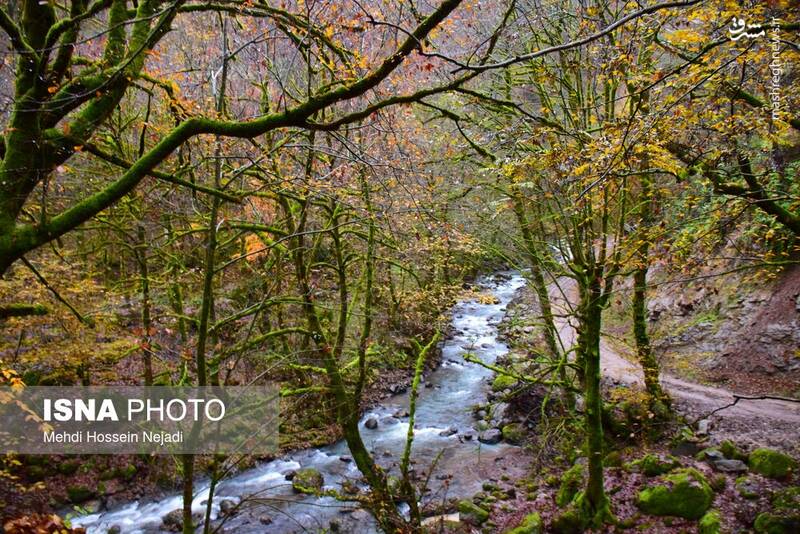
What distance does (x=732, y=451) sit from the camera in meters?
7.81

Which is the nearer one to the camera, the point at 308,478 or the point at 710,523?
the point at 710,523

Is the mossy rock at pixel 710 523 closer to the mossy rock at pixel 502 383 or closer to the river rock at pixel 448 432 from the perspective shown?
the river rock at pixel 448 432

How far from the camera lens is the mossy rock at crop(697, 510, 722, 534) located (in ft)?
20.5

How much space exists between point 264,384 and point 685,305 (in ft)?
39.1

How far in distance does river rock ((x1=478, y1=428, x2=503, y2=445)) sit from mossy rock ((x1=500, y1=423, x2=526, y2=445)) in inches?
4.9

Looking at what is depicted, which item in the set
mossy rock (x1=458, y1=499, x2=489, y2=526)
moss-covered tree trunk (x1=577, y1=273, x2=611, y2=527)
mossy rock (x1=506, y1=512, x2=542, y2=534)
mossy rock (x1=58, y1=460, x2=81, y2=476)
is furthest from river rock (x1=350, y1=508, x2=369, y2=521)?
mossy rock (x1=58, y1=460, x2=81, y2=476)

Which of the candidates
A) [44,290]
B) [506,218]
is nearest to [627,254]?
[506,218]

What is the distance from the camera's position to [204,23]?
7.25m

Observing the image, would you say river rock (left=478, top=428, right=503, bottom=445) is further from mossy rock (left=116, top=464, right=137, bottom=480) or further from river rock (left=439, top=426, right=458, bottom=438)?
mossy rock (left=116, top=464, right=137, bottom=480)

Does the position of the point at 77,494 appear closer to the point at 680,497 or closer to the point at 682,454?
the point at 680,497

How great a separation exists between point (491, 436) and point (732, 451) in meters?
4.93

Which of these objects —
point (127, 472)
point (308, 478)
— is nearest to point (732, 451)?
point (308, 478)

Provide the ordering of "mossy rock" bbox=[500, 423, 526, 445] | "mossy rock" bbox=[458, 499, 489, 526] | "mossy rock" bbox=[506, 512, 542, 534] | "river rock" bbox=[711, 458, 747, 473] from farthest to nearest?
"mossy rock" bbox=[500, 423, 526, 445] < "mossy rock" bbox=[458, 499, 489, 526] < "river rock" bbox=[711, 458, 747, 473] < "mossy rock" bbox=[506, 512, 542, 534]

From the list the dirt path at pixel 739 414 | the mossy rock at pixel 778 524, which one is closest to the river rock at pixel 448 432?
the dirt path at pixel 739 414
